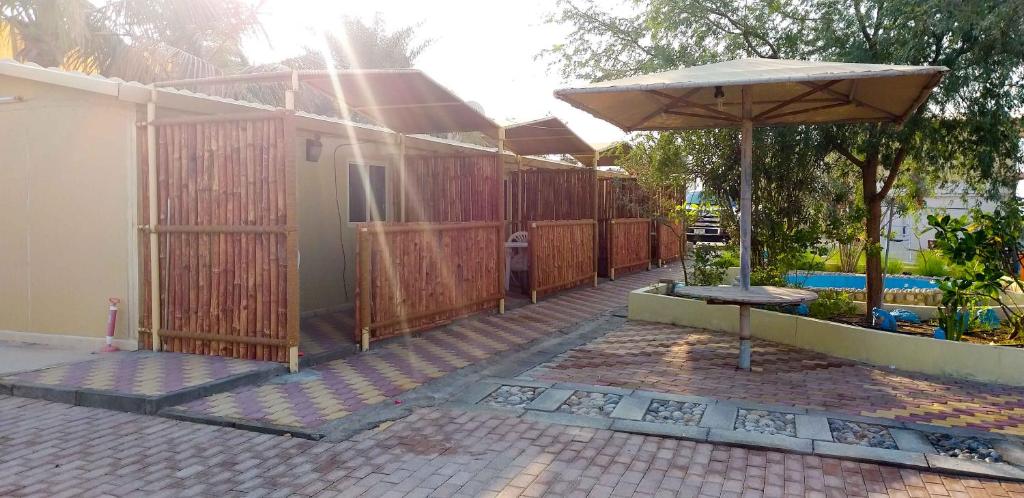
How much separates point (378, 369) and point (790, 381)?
11.7ft

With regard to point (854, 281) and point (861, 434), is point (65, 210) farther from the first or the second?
point (854, 281)

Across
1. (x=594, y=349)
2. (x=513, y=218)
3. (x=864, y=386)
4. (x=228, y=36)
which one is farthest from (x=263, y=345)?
(x=228, y=36)

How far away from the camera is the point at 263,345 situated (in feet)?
21.1

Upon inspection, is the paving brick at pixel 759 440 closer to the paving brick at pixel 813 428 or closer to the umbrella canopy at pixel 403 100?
the paving brick at pixel 813 428

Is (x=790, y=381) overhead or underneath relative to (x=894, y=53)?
underneath

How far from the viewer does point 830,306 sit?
8.30 metres

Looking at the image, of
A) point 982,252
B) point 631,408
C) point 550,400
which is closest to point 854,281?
point 982,252

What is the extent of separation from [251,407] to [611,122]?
4.52 meters

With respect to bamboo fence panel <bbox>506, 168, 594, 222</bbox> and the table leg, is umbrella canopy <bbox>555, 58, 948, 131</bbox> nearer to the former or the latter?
the table leg

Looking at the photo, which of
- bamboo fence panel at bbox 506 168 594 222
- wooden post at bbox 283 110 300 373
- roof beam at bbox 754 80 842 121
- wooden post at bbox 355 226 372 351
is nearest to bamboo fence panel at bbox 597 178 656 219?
bamboo fence panel at bbox 506 168 594 222

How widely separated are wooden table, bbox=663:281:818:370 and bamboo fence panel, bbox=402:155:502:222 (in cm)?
402

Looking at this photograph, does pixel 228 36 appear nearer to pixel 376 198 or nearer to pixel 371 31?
pixel 376 198

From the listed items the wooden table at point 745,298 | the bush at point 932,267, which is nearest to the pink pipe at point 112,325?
the wooden table at point 745,298

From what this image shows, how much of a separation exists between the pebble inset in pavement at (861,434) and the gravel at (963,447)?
260 millimetres
